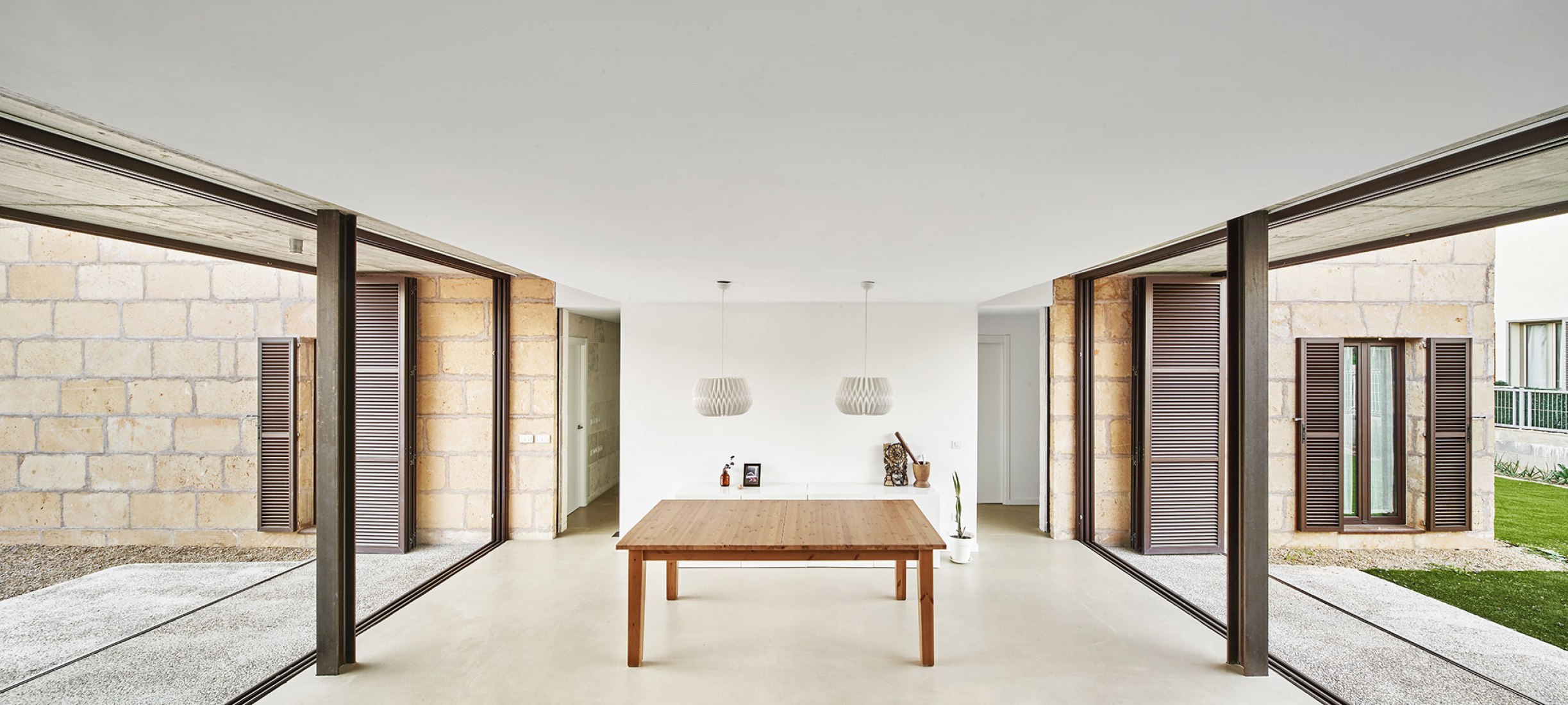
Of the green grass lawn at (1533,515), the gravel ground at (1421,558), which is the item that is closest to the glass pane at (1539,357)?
the green grass lawn at (1533,515)

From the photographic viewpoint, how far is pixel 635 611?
11.8ft

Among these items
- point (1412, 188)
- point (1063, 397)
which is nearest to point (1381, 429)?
point (1063, 397)

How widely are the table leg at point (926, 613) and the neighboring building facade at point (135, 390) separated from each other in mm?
4809

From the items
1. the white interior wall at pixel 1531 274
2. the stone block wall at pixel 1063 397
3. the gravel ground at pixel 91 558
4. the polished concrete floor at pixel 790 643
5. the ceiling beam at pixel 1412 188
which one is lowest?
the polished concrete floor at pixel 790 643

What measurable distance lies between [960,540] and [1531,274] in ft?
46.4

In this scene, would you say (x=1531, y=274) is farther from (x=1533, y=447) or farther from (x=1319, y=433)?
(x=1319, y=433)

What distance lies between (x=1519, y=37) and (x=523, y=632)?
4773mm

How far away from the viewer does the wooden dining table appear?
3.60m

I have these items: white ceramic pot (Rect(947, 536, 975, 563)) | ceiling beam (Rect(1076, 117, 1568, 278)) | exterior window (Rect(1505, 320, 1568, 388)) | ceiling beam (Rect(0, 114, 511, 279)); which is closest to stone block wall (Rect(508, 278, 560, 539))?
ceiling beam (Rect(0, 114, 511, 279))

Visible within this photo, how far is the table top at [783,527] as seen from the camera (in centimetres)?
364

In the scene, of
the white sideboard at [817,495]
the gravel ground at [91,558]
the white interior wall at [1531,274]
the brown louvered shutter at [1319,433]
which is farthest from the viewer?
the white interior wall at [1531,274]

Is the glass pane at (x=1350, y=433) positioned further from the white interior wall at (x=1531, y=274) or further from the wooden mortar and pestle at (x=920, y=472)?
the white interior wall at (x=1531, y=274)

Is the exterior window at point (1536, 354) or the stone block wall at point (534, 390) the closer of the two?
the stone block wall at point (534, 390)

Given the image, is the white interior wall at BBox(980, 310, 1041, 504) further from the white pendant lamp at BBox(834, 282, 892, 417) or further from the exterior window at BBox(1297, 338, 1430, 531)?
the white pendant lamp at BBox(834, 282, 892, 417)
